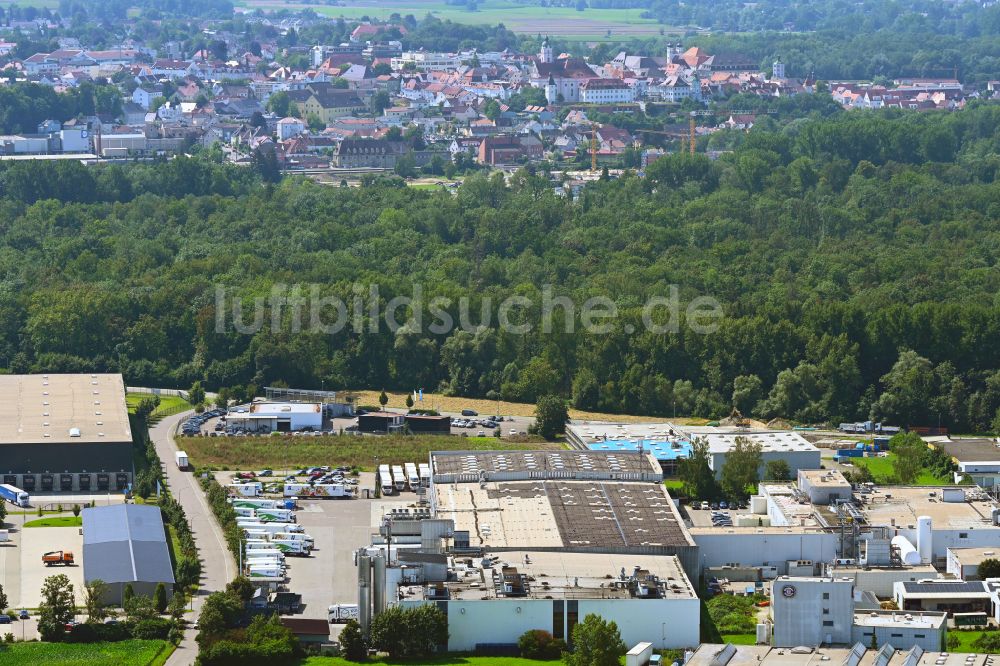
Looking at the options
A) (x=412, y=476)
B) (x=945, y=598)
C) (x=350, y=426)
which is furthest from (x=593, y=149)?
(x=945, y=598)

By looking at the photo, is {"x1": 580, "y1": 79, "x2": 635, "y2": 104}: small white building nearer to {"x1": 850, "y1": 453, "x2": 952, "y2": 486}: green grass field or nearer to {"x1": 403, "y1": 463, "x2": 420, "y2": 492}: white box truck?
{"x1": 850, "y1": 453, "x2": 952, "y2": 486}: green grass field

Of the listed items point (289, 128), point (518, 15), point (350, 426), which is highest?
point (350, 426)

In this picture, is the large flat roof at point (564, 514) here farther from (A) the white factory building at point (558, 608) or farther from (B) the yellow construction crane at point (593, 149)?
Answer: (B) the yellow construction crane at point (593, 149)

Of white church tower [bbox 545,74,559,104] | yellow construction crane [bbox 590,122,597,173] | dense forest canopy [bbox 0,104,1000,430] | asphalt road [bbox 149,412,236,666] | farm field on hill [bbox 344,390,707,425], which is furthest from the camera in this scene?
white church tower [bbox 545,74,559,104]

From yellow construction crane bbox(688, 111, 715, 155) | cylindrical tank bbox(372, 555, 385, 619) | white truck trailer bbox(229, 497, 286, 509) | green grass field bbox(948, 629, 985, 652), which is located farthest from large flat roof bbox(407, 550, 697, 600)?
yellow construction crane bbox(688, 111, 715, 155)

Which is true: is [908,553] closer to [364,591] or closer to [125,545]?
[364,591]

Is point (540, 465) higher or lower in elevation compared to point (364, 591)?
lower

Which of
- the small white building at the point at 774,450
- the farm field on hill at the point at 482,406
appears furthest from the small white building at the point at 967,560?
the farm field on hill at the point at 482,406
